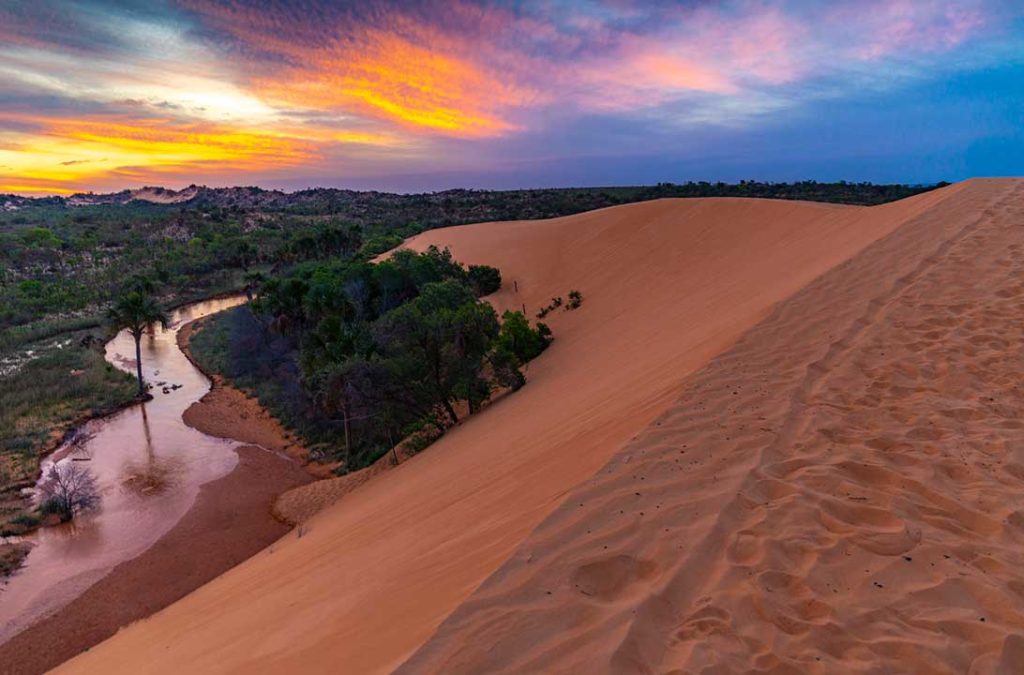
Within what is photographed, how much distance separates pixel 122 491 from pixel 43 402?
33.8 ft

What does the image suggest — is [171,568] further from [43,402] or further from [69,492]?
[43,402]

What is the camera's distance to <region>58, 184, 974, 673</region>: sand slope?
11.1 feet

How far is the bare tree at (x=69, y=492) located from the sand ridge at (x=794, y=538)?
16.1m

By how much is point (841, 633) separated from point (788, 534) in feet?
2.37

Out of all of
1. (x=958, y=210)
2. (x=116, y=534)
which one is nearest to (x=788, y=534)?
(x=958, y=210)

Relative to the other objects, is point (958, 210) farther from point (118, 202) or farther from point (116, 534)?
point (118, 202)

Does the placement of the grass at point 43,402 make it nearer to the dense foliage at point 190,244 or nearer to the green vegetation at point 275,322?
the green vegetation at point 275,322

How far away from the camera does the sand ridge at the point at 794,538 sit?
2674 mm

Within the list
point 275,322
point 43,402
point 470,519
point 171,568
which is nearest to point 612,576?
point 470,519

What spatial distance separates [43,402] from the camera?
22578 millimetres

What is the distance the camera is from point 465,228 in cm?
5075

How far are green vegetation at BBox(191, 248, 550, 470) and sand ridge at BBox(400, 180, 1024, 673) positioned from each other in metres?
9.11

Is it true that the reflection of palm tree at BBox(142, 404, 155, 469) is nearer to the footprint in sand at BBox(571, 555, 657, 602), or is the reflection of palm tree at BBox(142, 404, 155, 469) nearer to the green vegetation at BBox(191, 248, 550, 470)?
the green vegetation at BBox(191, 248, 550, 470)

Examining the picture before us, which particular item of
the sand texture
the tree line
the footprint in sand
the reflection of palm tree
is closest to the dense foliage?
the tree line
